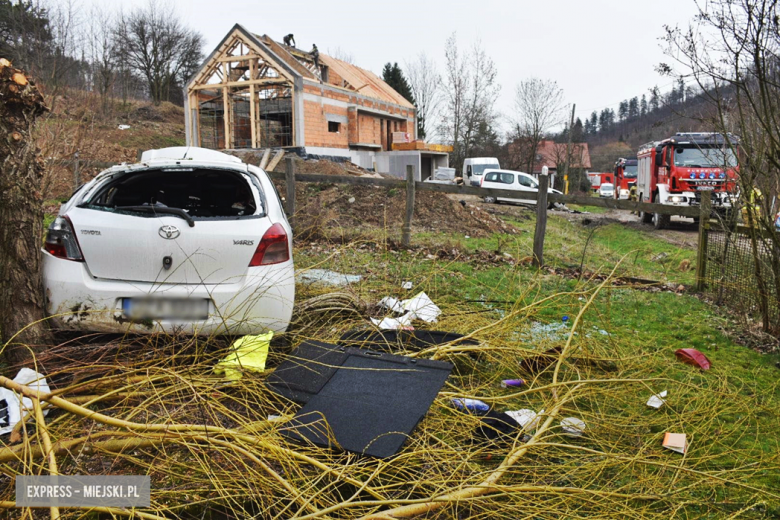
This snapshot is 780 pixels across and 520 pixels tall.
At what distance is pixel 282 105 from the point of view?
2542cm

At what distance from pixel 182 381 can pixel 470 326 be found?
253cm

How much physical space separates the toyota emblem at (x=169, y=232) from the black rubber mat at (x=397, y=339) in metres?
1.39

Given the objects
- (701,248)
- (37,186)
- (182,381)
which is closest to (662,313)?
(701,248)

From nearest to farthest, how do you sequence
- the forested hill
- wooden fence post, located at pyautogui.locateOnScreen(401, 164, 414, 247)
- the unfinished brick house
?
wooden fence post, located at pyautogui.locateOnScreen(401, 164, 414, 247), the unfinished brick house, the forested hill

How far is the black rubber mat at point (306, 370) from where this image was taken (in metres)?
3.08

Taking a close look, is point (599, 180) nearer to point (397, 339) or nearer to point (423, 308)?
point (423, 308)

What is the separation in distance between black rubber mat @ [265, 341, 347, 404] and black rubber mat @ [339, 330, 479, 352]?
257 millimetres

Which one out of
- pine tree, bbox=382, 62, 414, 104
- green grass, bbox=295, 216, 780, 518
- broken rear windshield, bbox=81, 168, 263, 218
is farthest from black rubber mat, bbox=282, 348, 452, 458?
pine tree, bbox=382, 62, 414, 104

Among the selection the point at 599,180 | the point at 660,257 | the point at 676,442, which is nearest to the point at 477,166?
the point at 660,257

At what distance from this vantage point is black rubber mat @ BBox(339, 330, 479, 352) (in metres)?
3.86

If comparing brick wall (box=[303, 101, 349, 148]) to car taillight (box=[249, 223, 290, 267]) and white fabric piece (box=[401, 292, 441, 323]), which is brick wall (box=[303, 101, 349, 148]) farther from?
car taillight (box=[249, 223, 290, 267])

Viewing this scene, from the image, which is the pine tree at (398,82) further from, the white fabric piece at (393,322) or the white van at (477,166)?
the white fabric piece at (393,322)

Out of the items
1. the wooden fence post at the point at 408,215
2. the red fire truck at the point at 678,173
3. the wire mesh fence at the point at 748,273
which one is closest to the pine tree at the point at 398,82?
the red fire truck at the point at 678,173

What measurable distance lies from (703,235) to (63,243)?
292 inches
